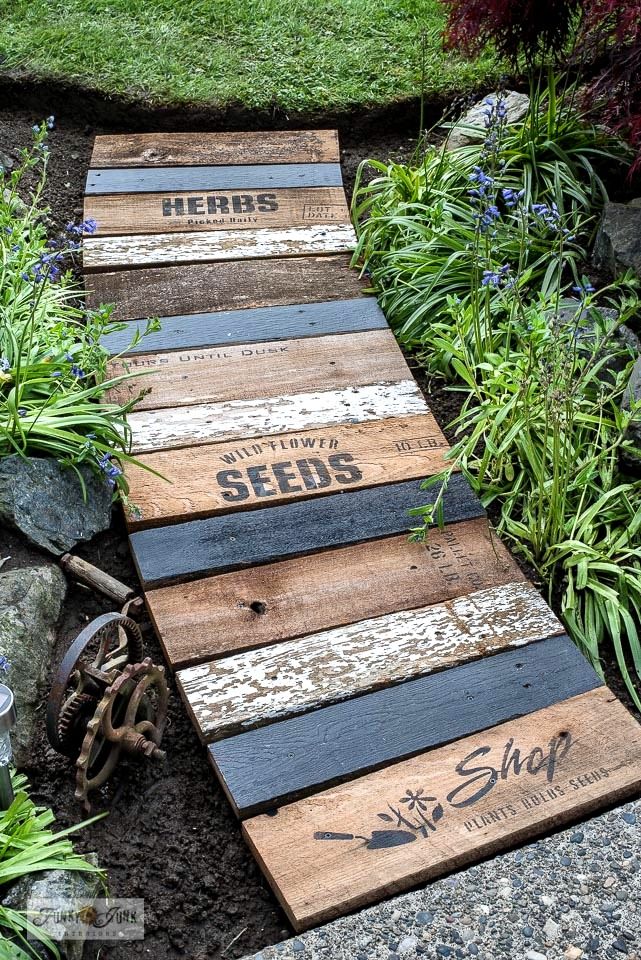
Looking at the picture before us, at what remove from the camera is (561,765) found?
2217 mm

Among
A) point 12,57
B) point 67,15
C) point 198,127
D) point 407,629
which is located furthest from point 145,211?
point 407,629

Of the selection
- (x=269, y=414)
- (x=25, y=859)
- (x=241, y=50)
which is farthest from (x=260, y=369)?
(x=241, y=50)

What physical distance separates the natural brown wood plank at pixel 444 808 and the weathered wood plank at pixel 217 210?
2.59 metres

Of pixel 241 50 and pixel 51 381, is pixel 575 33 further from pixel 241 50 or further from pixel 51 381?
pixel 51 381

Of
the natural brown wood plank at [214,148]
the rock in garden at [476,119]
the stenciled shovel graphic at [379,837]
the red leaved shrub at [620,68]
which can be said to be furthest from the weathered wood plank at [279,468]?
the natural brown wood plank at [214,148]

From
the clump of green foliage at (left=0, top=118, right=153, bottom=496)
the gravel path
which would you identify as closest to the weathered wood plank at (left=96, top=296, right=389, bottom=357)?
the clump of green foliage at (left=0, top=118, right=153, bottom=496)

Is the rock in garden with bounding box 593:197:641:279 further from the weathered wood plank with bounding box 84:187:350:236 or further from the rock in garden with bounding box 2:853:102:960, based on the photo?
the rock in garden with bounding box 2:853:102:960

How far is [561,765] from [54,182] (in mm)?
3322

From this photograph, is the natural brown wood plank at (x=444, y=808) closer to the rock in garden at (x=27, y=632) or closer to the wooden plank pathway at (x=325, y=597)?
the wooden plank pathway at (x=325, y=597)

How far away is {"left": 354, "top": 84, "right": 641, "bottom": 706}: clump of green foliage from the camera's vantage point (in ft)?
8.71

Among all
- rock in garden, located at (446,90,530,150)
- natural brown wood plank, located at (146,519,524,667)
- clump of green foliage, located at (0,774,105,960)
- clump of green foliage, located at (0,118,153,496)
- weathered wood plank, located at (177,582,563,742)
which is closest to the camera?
clump of green foliage, located at (0,774,105,960)

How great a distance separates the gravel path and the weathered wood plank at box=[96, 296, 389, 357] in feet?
6.79

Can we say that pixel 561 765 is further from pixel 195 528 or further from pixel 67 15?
pixel 67 15

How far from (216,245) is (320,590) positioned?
190 cm
